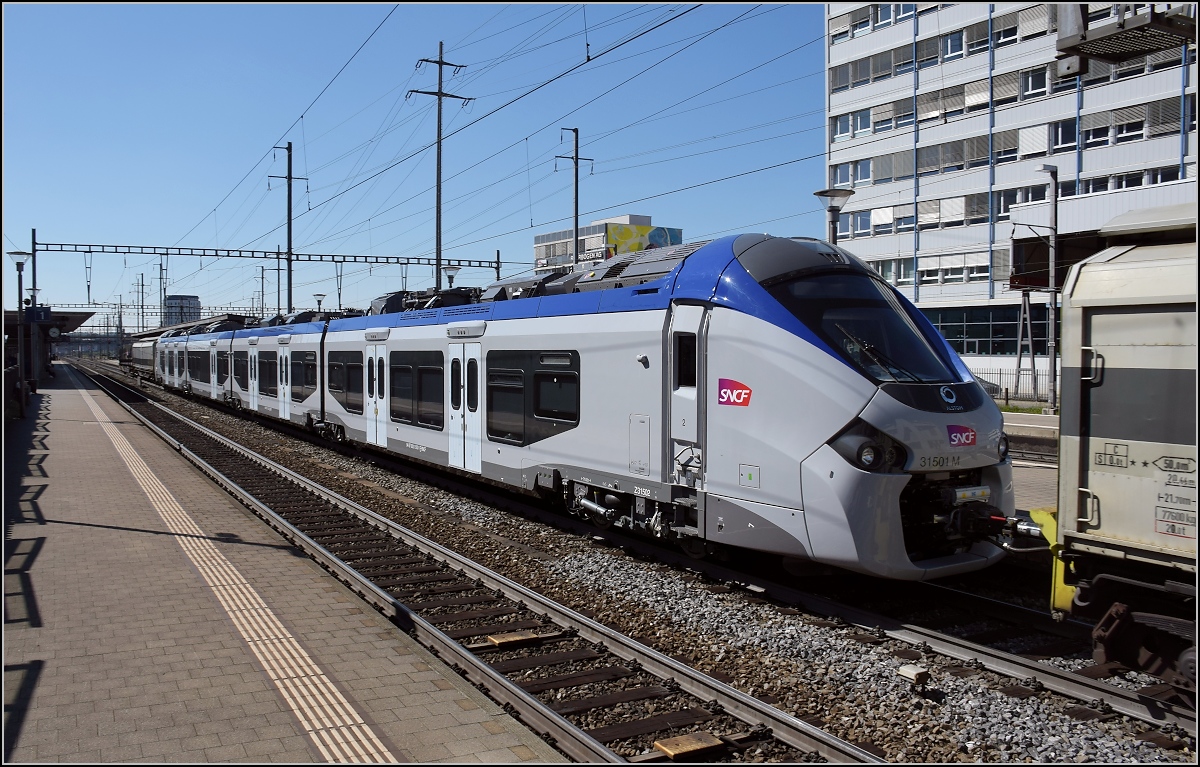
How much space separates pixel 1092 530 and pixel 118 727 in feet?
20.3

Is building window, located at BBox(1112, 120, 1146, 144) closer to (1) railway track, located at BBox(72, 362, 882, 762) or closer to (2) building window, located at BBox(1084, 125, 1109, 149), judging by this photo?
(2) building window, located at BBox(1084, 125, 1109, 149)

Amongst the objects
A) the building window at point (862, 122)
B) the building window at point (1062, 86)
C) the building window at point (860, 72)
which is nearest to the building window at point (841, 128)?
the building window at point (862, 122)

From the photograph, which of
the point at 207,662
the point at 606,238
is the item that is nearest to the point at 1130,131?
the point at 606,238

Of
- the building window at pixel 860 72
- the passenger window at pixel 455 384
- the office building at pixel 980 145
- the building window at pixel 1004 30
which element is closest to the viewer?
the passenger window at pixel 455 384

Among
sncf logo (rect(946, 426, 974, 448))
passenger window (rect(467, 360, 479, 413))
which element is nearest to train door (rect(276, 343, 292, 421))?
passenger window (rect(467, 360, 479, 413))

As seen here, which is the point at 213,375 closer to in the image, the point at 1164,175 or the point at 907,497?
the point at 907,497

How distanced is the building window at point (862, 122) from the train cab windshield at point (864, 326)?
38.1 meters

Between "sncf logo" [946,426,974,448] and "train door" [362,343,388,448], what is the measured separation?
35.9 ft

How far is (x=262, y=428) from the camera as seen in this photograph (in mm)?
25328

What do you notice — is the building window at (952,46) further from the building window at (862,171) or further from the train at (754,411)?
the train at (754,411)

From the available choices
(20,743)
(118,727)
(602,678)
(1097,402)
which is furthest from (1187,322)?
(20,743)

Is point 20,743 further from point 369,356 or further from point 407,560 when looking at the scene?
point 369,356

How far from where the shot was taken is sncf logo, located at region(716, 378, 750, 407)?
25.2 ft

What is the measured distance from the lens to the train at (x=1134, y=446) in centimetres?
518
